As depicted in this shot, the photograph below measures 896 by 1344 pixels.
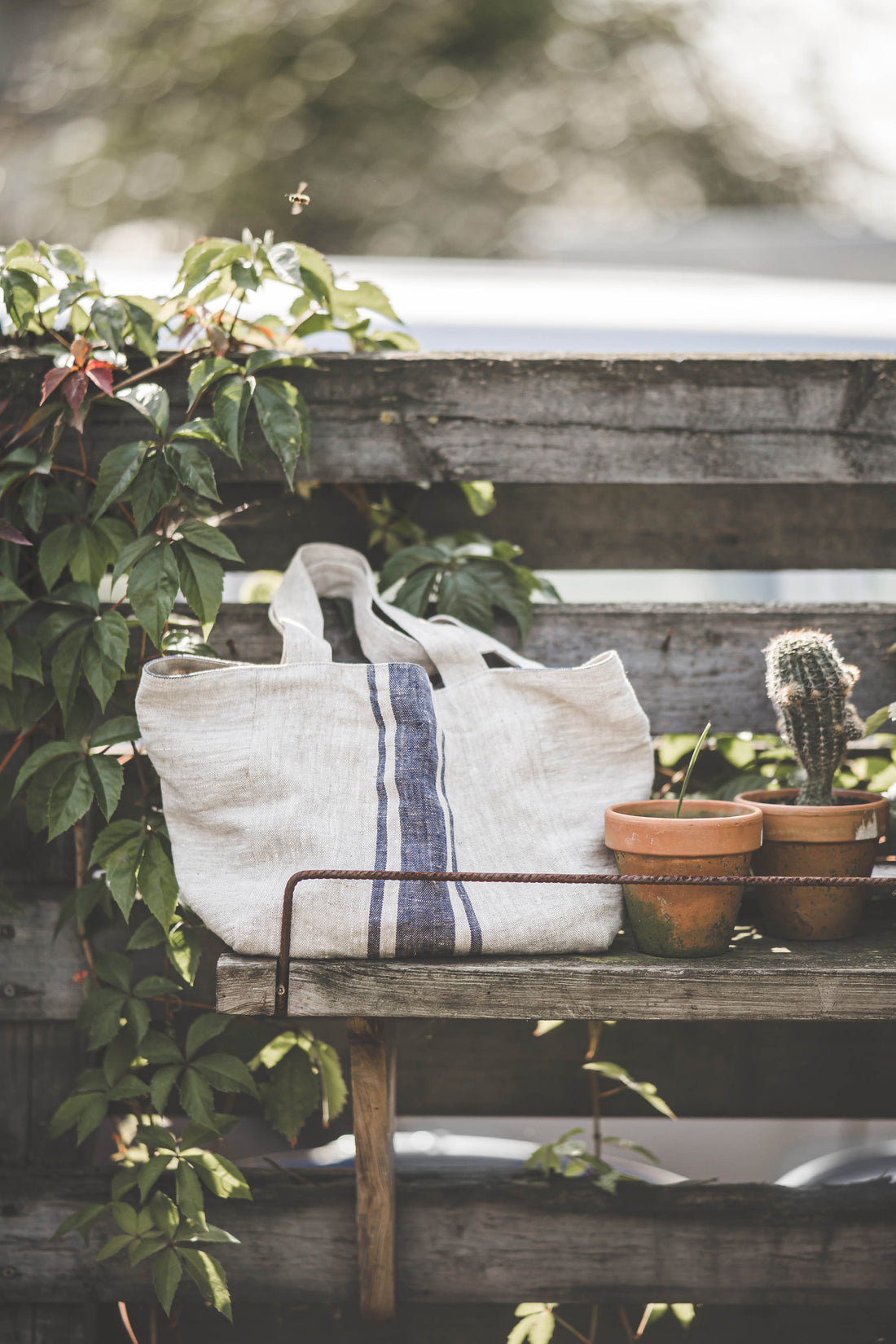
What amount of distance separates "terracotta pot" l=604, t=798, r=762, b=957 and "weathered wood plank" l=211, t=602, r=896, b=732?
0.39m

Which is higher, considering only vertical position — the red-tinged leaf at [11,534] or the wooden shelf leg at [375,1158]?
the red-tinged leaf at [11,534]

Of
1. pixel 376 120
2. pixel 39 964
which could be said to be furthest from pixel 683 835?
pixel 376 120

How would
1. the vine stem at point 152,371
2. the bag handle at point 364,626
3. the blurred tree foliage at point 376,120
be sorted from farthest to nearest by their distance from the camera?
the blurred tree foliage at point 376,120, the vine stem at point 152,371, the bag handle at point 364,626

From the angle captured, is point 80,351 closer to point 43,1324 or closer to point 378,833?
point 378,833

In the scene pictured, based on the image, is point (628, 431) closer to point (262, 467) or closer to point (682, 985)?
point (262, 467)

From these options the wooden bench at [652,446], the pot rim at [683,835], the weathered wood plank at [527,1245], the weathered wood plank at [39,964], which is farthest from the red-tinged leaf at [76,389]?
the weathered wood plank at [527,1245]

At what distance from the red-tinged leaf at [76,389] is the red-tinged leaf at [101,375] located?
1 centimetres

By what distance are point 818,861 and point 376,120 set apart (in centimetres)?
773

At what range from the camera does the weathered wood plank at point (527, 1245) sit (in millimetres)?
1359

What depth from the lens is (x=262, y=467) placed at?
1.36 meters

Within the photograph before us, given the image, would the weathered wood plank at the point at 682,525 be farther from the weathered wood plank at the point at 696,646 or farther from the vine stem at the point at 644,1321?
the vine stem at the point at 644,1321

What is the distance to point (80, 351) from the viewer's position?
3.97 feet

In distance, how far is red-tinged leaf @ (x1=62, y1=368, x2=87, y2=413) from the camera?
118cm

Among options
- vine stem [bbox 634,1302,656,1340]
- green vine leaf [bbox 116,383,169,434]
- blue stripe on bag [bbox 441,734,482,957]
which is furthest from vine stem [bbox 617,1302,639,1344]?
green vine leaf [bbox 116,383,169,434]
